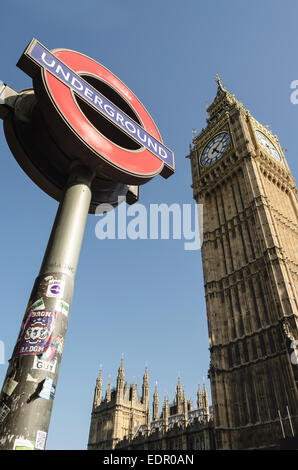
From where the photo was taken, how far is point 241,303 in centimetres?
3500

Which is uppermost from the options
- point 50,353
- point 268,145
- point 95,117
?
point 268,145

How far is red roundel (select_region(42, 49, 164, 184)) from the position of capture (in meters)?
8.25

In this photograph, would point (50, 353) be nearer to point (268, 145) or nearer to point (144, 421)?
point (268, 145)

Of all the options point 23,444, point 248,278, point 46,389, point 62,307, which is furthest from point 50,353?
point 248,278

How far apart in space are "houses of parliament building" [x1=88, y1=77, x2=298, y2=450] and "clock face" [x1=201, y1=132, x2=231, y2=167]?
0.20 m

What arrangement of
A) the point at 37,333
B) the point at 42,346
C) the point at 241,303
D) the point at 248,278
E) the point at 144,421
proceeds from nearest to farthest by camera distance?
the point at 42,346, the point at 37,333, the point at 241,303, the point at 248,278, the point at 144,421

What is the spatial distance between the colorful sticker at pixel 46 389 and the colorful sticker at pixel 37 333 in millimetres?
526

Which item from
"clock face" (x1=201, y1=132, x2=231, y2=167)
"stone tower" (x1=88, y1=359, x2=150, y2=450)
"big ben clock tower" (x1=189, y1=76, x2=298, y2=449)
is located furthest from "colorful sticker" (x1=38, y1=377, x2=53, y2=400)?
"stone tower" (x1=88, y1=359, x2=150, y2=450)

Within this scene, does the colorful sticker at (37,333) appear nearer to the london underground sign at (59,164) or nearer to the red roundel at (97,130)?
the london underground sign at (59,164)

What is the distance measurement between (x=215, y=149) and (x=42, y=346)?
47.5 m

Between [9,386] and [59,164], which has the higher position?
[59,164]

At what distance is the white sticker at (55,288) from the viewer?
6.88m

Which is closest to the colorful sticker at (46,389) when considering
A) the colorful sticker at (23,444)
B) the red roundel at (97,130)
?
the colorful sticker at (23,444)

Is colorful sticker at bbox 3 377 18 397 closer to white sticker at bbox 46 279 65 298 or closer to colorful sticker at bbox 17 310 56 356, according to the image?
colorful sticker at bbox 17 310 56 356
